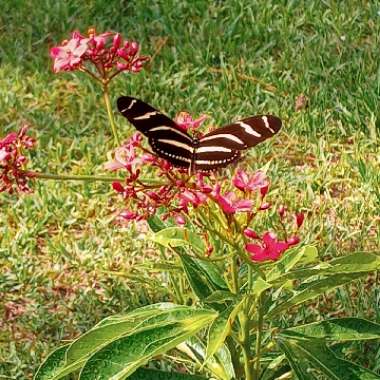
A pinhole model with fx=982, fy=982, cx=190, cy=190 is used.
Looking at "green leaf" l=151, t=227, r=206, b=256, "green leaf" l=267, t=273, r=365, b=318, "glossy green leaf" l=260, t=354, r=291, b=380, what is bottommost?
"glossy green leaf" l=260, t=354, r=291, b=380

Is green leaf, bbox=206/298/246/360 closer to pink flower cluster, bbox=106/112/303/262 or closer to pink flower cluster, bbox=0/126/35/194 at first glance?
pink flower cluster, bbox=106/112/303/262

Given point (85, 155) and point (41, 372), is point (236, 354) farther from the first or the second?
point (85, 155)

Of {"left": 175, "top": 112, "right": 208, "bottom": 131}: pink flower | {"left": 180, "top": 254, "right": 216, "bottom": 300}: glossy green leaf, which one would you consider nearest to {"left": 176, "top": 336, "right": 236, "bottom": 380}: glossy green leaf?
{"left": 180, "top": 254, "right": 216, "bottom": 300}: glossy green leaf

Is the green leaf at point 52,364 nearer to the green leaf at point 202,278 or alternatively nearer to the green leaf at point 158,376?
the green leaf at point 158,376

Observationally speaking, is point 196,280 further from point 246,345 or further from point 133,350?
point 133,350

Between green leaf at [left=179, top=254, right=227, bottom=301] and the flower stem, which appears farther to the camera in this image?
green leaf at [left=179, top=254, right=227, bottom=301]

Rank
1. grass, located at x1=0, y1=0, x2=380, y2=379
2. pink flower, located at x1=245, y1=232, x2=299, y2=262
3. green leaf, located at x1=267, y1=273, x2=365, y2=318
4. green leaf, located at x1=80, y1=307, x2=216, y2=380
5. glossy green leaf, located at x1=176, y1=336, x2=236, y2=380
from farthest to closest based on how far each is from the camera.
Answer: grass, located at x1=0, y1=0, x2=380, y2=379, glossy green leaf, located at x1=176, y1=336, x2=236, y2=380, green leaf, located at x1=267, y1=273, x2=365, y2=318, green leaf, located at x1=80, y1=307, x2=216, y2=380, pink flower, located at x1=245, y1=232, x2=299, y2=262
